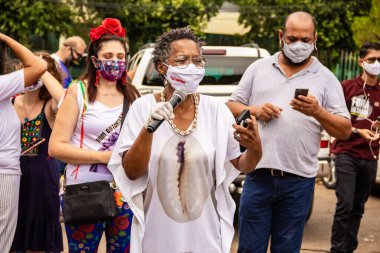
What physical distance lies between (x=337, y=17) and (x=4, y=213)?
64.2 feet

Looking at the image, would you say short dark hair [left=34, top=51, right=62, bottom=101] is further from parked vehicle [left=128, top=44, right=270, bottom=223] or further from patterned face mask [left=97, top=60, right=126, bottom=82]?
parked vehicle [left=128, top=44, right=270, bottom=223]

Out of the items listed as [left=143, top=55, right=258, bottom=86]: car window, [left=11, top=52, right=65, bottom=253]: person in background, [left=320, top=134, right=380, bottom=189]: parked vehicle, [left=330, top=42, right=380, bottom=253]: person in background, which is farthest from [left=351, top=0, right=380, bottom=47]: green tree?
[left=11, top=52, right=65, bottom=253]: person in background

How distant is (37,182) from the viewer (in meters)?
5.68

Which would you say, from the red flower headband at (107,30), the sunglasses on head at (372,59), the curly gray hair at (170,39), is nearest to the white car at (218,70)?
the sunglasses on head at (372,59)

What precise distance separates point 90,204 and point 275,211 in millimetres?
1461

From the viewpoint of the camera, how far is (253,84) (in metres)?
5.23

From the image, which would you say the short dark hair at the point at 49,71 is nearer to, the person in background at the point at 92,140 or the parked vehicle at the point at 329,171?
the person in background at the point at 92,140

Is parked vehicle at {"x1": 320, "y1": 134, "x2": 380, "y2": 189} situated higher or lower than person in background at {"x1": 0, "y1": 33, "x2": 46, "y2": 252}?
lower

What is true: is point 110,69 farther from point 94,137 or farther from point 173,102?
point 173,102

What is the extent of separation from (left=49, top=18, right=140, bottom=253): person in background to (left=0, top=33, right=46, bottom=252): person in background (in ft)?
1.20

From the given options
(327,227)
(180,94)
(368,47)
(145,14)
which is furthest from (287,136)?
(145,14)

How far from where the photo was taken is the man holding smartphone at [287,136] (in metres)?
5.03

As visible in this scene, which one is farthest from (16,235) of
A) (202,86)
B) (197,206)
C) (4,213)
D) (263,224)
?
(202,86)

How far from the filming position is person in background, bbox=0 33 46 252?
15.9 ft
